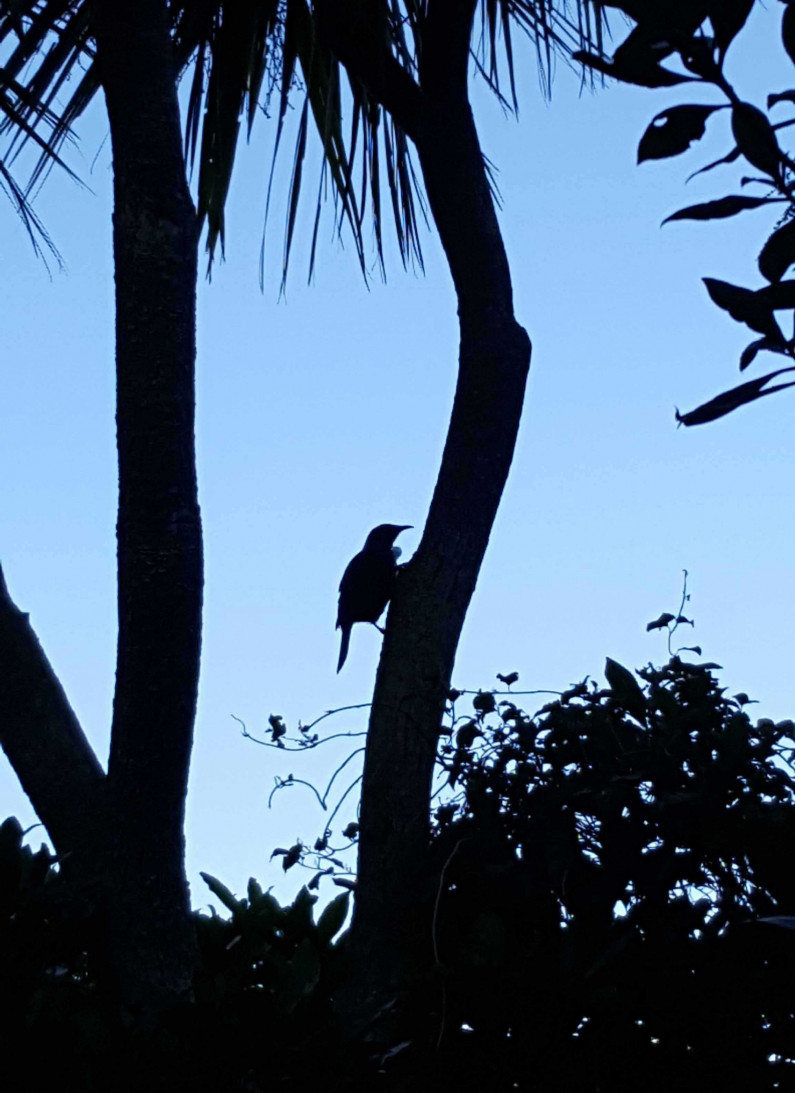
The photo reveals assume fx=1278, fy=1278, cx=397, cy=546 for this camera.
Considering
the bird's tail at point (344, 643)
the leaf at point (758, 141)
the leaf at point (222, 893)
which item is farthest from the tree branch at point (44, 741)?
the leaf at point (758, 141)

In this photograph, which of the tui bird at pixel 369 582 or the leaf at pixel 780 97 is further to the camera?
the tui bird at pixel 369 582

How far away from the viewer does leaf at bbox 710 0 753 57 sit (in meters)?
0.84

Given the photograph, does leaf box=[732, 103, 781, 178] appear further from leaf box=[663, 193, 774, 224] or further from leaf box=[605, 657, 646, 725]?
leaf box=[605, 657, 646, 725]

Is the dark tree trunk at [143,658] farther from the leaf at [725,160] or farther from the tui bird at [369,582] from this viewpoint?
the leaf at [725,160]

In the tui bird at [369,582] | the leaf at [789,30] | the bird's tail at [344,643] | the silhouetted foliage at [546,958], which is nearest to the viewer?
the leaf at [789,30]

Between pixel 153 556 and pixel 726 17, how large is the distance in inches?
61.6

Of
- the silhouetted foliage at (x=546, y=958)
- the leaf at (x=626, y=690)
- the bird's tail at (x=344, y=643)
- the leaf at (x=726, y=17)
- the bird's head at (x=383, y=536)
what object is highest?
the bird's head at (x=383, y=536)

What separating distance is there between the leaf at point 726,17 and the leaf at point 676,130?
0.05m

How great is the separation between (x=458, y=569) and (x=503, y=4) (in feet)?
5.33

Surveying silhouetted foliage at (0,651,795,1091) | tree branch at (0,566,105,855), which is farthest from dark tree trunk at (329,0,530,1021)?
tree branch at (0,566,105,855)

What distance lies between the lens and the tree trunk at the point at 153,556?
215cm

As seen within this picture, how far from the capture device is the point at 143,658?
220cm

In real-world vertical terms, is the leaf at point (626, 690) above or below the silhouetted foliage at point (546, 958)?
above

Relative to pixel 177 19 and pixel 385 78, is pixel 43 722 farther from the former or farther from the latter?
pixel 177 19
